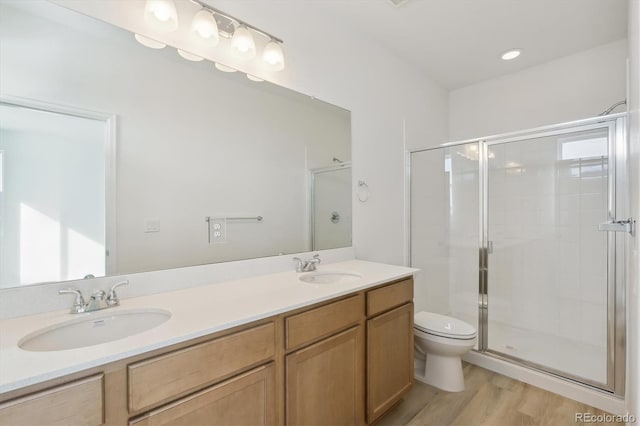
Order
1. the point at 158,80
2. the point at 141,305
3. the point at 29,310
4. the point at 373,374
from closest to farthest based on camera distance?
the point at 29,310 → the point at 141,305 → the point at 158,80 → the point at 373,374

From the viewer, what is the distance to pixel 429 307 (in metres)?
2.83

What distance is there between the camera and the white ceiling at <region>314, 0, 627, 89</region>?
1963mm

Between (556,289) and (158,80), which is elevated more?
(158,80)

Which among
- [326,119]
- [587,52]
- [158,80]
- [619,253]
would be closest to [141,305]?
[158,80]

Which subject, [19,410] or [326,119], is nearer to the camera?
[19,410]

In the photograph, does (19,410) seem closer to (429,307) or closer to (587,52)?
(429,307)

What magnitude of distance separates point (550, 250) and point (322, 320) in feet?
7.70

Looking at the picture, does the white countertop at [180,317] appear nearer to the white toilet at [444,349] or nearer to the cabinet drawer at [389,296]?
the cabinet drawer at [389,296]

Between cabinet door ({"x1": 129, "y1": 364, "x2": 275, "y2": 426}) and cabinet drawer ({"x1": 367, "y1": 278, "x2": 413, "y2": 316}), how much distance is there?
2.07 ft

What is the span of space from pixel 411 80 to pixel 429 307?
2170 mm

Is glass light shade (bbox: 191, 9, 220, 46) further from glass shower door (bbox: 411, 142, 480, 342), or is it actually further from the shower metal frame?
glass shower door (bbox: 411, 142, 480, 342)

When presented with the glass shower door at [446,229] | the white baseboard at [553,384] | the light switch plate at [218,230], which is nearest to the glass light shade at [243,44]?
the light switch plate at [218,230]

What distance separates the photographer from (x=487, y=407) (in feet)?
6.09

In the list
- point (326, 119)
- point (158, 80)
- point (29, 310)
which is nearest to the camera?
point (29, 310)
